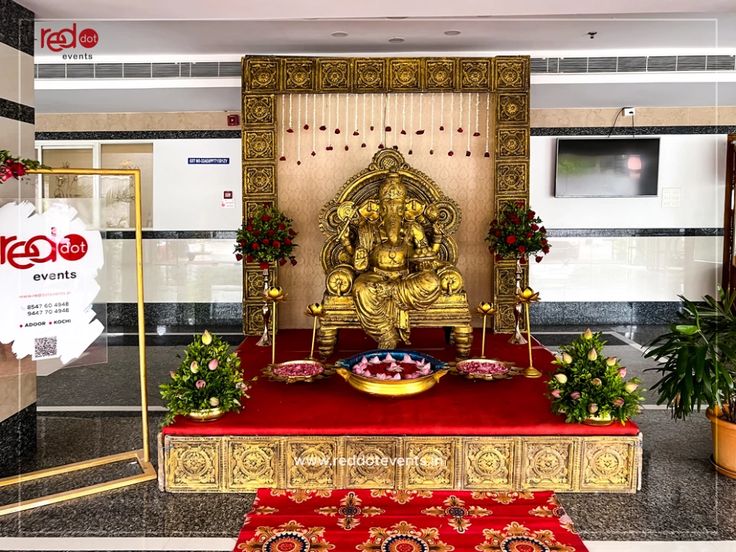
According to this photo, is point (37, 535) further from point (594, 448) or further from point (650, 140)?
point (650, 140)

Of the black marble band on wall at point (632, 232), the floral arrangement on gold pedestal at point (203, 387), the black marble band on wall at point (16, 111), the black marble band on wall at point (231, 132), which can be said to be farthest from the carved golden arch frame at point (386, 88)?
the floral arrangement on gold pedestal at point (203, 387)

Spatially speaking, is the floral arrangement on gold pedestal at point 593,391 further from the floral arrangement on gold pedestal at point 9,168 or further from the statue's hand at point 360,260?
the floral arrangement on gold pedestal at point 9,168

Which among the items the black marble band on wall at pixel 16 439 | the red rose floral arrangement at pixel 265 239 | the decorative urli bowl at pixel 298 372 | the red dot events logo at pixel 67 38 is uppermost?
the red dot events logo at pixel 67 38

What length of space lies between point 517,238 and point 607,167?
272cm

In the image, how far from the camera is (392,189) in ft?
16.7

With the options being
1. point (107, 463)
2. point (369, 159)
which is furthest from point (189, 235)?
point (107, 463)

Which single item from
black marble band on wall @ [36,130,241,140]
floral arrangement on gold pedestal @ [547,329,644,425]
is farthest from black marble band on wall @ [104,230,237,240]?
floral arrangement on gold pedestal @ [547,329,644,425]

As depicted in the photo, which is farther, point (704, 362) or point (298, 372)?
point (298, 372)

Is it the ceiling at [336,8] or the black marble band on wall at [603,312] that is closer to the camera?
the ceiling at [336,8]

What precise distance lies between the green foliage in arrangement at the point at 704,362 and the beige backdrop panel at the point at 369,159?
279 cm

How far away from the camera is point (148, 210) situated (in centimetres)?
764

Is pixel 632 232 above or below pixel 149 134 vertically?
below

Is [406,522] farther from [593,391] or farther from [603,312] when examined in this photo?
[603,312]

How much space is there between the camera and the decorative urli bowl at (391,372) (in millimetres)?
3666
